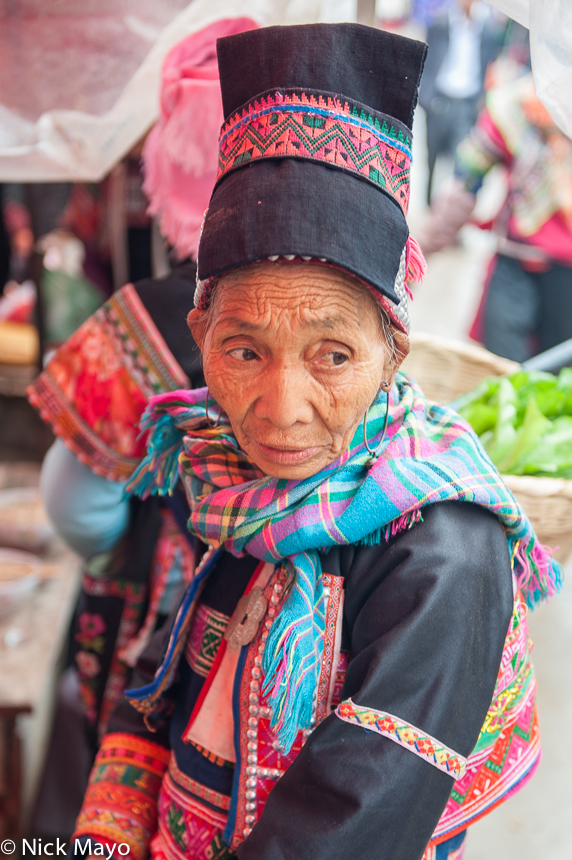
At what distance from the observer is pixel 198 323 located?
96 centimetres

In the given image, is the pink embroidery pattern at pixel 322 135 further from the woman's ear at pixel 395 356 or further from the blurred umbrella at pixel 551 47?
the blurred umbrella at pixel 551 47

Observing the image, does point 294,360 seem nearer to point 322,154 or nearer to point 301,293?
point 301,293

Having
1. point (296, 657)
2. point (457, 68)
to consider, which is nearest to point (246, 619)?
point (296, 657)

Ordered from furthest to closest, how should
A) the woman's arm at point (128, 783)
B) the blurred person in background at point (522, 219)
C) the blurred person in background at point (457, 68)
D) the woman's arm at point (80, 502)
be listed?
the blurred person in background at point (457, 68)
the blurred person in background at point (522, 219)
the woman's arm at point (80, 502)
the woman's arm at point (128, 783)

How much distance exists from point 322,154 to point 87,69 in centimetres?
117

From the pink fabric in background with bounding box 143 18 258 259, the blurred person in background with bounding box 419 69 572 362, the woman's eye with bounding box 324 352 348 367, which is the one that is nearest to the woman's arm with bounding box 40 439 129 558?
the pink fabric in background with bounding box 143 18 258 259

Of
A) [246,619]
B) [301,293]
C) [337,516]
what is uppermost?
[301,293]

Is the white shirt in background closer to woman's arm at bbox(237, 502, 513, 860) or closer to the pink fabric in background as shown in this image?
the pink fabric in background

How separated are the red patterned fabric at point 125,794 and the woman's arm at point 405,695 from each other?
34cm

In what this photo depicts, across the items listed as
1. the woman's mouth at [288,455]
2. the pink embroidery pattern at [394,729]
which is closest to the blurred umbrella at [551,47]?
the woman's mouth at [288,455]

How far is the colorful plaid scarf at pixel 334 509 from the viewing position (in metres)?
0.87

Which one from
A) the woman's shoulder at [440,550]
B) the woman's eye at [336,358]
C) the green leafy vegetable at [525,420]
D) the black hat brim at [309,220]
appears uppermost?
the black hat brim at [309,220]

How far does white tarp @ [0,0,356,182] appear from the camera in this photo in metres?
1.52

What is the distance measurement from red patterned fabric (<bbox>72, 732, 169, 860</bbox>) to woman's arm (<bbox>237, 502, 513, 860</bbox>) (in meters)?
0.34
